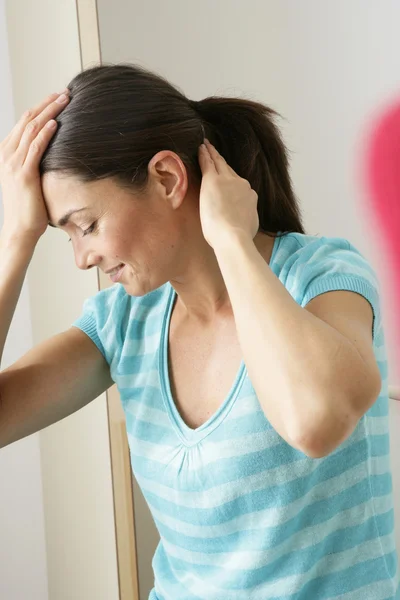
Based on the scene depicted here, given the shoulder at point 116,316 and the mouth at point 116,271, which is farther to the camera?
the shoulder at point 116,316

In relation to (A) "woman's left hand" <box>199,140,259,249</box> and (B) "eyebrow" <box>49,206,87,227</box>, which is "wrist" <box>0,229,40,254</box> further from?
(A) "woman's left hand" <box>199,140,259,249</box>

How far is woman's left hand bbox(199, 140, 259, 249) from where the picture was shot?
35.3 inches

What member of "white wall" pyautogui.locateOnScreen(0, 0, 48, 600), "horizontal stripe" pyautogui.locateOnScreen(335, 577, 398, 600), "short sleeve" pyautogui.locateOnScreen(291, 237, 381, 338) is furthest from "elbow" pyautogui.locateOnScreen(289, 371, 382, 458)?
"white wall" pyautogui.locateOnScreen(0, 0, 48, 600)

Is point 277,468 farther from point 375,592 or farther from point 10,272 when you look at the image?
point 10,272

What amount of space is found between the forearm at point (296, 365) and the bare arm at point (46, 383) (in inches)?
14.5

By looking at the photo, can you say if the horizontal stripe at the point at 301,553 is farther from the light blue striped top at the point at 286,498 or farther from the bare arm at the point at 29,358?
the bare arm at the point at 29,358

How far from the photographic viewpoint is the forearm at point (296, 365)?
754mm

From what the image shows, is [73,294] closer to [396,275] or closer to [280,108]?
[280,108]

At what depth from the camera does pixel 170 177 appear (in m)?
0.98

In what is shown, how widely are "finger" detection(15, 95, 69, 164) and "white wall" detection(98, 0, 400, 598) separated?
52 cm

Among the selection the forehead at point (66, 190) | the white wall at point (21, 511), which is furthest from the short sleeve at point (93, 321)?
the white wall at point (21, 511)

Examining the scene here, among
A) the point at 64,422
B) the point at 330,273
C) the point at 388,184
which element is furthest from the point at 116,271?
the point at 64,422

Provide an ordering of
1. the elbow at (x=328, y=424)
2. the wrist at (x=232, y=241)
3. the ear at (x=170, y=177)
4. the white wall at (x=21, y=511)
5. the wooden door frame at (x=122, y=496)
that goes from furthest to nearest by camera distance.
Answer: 1. the white wall at (x=21, y=511)
2. the wooden door frame at (x=122, y=496)
3. the ear at (x=170, y=177)
4. the wrist at (x=232, y=241)
5. the elbow at (x=328, y=424)

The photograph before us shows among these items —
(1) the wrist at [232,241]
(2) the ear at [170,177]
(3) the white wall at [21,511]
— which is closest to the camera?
(1) the wrist at [232,241]
